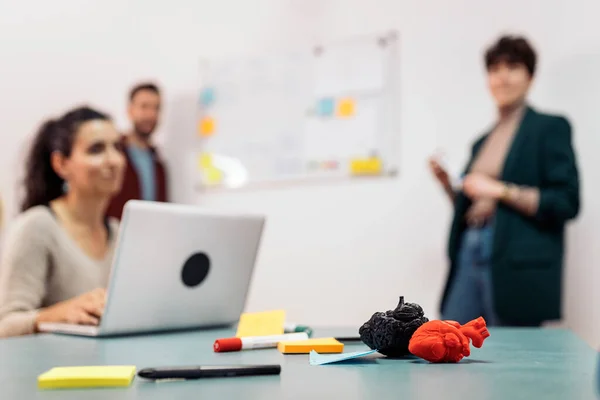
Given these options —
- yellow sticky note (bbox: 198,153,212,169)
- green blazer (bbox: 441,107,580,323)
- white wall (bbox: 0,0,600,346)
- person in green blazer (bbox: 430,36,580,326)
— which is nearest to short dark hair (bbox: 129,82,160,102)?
white wall (bbox: 0,0,600,346)

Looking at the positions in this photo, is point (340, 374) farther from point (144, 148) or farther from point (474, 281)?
point (144, 148)

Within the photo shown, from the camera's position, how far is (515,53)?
2.35 metres

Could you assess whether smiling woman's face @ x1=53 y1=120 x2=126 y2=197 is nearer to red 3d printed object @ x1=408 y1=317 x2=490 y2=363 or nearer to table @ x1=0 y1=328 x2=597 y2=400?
table @ x1=0 y1=328 x2=597 y2=400

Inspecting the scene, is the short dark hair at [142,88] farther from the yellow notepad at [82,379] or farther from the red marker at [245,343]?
the yellow notepad at [82,379]

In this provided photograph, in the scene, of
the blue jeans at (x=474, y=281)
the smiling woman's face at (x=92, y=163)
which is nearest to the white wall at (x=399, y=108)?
the blue jeans at (x=474, y=281)

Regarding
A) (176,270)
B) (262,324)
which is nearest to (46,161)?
(176,270)

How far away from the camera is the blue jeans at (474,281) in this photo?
2268mm

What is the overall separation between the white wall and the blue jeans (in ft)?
0.96

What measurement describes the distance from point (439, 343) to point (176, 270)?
0.62 metres

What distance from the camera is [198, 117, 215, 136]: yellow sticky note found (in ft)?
11.2

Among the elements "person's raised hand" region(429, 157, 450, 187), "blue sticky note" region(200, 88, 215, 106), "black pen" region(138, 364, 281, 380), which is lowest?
"black pen" region(138, 364, 281, 380)

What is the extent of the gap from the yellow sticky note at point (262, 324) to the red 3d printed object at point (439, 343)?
1.06 feet

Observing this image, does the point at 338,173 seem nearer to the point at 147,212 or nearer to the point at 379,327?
the point at 147,212

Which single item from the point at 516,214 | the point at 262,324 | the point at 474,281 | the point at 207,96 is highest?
the point at 207,96
